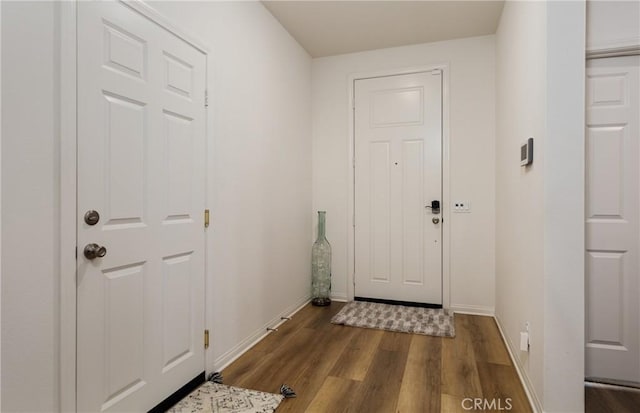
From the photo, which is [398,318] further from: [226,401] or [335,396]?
[226,401]

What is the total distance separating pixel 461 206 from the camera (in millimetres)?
3523

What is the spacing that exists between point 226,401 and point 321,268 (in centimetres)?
202

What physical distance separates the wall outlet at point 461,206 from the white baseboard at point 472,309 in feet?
3.13

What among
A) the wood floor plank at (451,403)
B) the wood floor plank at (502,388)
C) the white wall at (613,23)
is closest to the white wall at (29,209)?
the wood floor plank at (451,403)

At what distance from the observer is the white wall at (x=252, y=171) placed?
7.55ft

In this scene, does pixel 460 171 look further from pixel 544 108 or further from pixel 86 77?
pixel 86 77

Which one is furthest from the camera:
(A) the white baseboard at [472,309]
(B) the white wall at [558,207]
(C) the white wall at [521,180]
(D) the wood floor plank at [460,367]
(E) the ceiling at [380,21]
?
(A) the white baseboard at [472,309]

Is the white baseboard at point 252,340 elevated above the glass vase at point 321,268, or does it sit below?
below

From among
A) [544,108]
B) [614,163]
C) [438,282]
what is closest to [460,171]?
[438,282]

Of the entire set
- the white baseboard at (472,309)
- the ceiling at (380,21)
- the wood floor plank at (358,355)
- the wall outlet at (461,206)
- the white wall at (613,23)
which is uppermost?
the ceiling at (380,21)

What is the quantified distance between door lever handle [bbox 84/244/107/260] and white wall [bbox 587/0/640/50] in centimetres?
265

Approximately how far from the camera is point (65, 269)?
139cm

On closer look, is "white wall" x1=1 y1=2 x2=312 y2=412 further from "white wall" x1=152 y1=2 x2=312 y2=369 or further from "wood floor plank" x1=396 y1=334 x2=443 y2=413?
"wood floor plank" x1=396 y1=334 x2=443 y2=413

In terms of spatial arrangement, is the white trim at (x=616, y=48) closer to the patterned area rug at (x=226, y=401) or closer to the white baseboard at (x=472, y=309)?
the white baseboard at (x=472, y=309)
